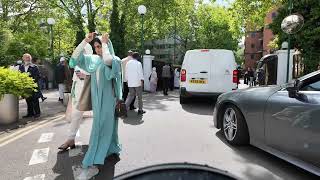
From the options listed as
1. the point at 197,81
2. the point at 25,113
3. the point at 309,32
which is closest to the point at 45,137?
the point at 25,113

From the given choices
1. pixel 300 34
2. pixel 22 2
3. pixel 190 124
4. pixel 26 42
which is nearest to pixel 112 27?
pixel 26 42

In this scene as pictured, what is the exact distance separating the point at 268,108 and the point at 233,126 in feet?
4.33

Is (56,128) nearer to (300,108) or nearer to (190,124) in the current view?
(190,124)

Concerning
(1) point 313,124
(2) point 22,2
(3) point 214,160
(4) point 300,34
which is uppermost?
(2) point 22,2

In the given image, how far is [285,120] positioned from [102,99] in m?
2.31

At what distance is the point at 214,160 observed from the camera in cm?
587

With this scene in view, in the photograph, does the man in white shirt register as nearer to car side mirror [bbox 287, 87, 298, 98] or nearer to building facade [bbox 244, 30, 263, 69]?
car side mirror [bbox 287, 87, 298, 98]

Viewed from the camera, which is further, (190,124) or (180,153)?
(190,124)

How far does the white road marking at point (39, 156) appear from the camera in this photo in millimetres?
5852

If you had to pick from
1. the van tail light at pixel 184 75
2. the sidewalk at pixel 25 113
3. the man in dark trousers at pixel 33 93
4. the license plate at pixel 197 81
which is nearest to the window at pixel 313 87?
the sidewalk at pixel 25 113

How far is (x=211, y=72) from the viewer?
42.9ft

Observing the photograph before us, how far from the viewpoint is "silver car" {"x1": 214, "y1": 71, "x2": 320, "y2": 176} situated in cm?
463

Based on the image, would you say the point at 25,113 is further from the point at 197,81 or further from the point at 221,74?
the point at 221,74

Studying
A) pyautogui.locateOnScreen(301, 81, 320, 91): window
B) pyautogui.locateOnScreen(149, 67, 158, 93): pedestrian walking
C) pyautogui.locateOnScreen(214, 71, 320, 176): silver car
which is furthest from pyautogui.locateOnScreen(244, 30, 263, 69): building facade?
pyautogui.locateOnScreen(301, 81, 320, 91): window
